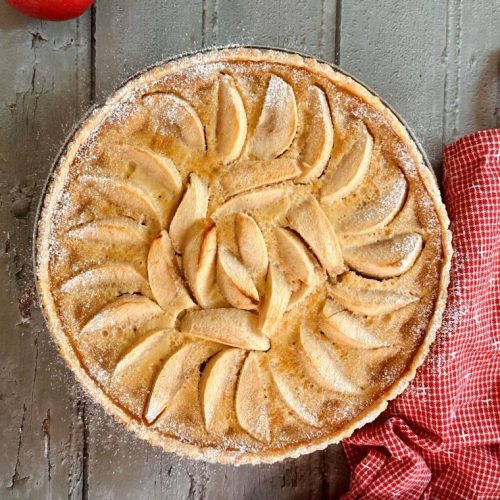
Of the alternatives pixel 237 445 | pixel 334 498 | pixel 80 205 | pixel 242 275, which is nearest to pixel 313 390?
pixel 237 445

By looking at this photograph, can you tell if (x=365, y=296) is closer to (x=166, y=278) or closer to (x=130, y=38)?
(x=166, y=278)

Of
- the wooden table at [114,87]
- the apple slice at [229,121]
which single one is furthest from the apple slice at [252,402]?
the apple slice at [229,121]

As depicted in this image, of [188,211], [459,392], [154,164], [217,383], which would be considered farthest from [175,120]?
[459,392]

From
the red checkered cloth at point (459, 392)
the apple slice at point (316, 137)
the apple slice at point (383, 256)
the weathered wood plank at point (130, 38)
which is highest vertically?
the weathered wood plank at point (130, 38)

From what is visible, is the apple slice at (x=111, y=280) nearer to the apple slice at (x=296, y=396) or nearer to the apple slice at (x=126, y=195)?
the apple slice at (x=126, y=195)

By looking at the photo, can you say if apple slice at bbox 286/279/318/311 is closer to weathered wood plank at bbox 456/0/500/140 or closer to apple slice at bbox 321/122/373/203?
apple slice at bbox 321/122/373/203

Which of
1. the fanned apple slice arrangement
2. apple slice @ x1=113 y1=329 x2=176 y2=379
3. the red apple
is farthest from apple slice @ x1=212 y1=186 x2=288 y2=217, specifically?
the red apple
